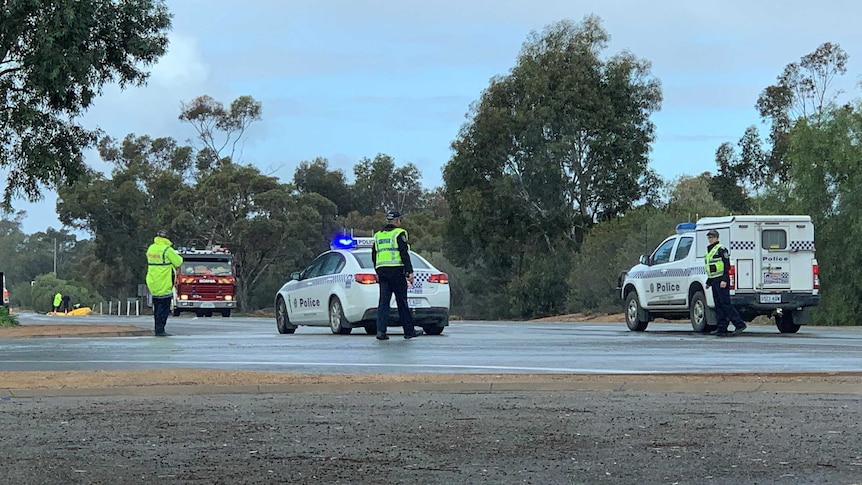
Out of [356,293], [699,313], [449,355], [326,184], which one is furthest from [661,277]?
[326,184]

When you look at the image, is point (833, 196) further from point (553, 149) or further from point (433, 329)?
point (433, 329)

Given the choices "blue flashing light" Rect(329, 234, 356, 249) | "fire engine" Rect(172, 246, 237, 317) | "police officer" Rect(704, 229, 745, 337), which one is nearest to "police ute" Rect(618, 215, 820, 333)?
"police officer" Rect(704, 229, 745, 337)

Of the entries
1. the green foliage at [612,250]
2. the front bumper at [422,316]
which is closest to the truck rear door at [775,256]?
the front bumper at [422,316]

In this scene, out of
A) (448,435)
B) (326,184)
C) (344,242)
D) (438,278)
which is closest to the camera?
(448,435)

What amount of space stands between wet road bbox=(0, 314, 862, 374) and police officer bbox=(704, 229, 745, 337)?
49.2 inches

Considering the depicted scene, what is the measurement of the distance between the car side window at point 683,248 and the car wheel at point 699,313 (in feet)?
2.94

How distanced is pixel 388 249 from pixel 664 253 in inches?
308

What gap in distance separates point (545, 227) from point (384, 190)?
3846 cm

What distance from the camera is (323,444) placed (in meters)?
6.96

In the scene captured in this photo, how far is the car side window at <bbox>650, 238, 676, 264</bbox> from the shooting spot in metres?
24.5

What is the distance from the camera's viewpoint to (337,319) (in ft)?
70.6

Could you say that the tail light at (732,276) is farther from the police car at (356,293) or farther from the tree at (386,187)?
the tree at (386,187)

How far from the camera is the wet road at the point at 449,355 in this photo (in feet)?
41.9

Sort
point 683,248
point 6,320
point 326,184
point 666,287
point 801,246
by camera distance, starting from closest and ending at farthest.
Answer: point 801,246 < point 683,248 < point 666,287 < point 6,320 < point 326,184
